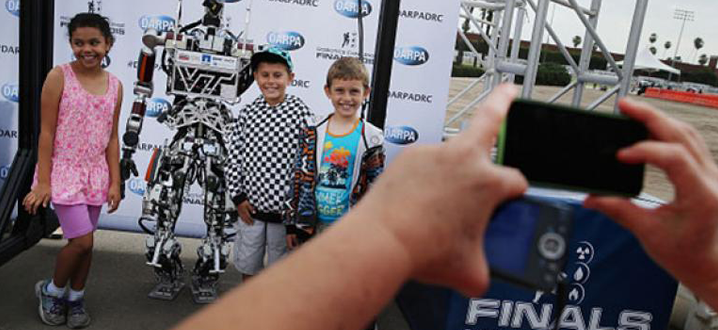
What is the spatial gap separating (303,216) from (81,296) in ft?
4.73

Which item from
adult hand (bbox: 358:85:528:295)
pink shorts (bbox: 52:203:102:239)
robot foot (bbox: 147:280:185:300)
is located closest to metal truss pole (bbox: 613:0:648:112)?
robot foot (bbox: 147:280:185:300)

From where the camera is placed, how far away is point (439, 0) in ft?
12.6

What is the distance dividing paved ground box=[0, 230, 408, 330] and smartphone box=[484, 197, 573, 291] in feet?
10.2

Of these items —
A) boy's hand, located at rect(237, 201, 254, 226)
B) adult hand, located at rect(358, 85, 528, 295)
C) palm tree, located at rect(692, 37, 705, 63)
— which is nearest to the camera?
adult hand, located at rect(358, 85, 528, 295)

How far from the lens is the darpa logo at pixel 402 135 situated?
13.4 ft

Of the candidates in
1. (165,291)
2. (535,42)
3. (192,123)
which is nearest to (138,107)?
(192,123)

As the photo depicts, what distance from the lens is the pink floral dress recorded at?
296 centimetres

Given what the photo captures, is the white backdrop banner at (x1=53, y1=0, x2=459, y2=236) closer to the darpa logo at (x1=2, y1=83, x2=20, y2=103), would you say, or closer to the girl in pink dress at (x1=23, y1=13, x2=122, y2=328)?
the darpa logo at (x1=2, y1=83, x2=20, y2=103)

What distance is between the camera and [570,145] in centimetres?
68

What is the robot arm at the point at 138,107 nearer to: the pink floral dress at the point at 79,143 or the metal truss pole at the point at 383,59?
the pink floral dress at the point at 79,143

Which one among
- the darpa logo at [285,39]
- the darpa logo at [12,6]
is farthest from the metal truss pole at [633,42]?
the darpa logo at [12,6]

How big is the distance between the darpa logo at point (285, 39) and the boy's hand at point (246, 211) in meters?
1.32

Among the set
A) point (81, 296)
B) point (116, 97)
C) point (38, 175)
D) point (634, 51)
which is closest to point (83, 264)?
point (81, 296)

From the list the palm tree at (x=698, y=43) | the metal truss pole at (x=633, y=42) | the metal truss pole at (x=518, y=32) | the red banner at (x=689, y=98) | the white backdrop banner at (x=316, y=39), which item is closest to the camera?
the white backdrop banner at (x=316, y=39)
